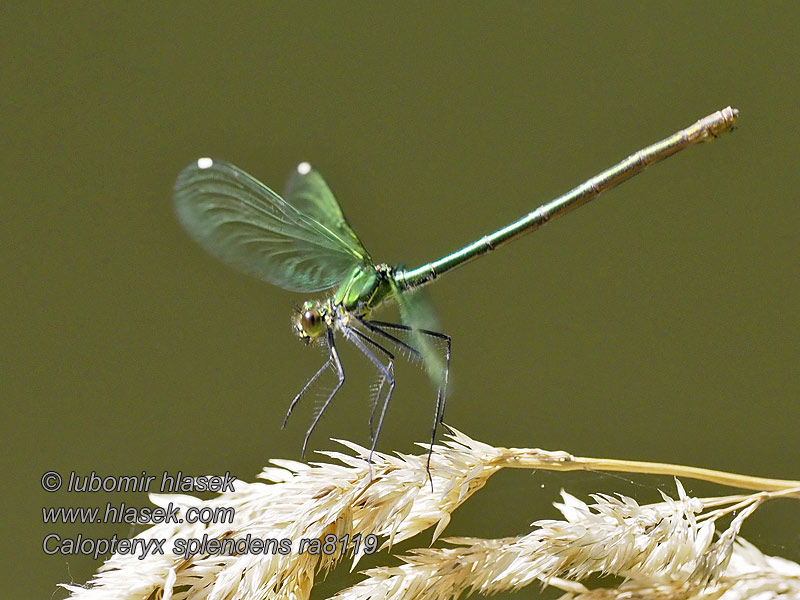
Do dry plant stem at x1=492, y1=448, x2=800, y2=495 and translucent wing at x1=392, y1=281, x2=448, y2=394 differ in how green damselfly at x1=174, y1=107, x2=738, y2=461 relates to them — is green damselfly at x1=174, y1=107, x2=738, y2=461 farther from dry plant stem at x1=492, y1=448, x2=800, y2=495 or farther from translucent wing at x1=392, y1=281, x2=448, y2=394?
dry plant stem at x1=492, y1=448, x2=800, y2=495

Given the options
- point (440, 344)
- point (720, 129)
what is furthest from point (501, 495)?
point (720, 129)

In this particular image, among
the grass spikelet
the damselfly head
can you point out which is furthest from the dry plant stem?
the damselfly head

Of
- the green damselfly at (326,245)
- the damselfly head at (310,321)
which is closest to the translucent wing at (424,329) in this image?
the green damselfly at (326,245)

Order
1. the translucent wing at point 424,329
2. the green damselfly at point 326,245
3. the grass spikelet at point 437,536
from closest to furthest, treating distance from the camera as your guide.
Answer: the grass spikelet at point 437,536
the translucent wing at point 424,329
the green damselfly at point 326,245

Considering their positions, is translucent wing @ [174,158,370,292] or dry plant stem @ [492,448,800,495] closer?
dry plant stem @ [492,448,800,495]

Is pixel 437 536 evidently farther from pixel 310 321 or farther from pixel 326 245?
pixel 326 245

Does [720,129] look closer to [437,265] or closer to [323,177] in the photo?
[437,265]

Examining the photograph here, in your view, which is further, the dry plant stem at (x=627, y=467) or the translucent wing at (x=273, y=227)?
the translucent wing at (x=273, y=227)

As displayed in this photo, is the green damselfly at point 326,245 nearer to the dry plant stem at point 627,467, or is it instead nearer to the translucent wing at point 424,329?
the translucent wing at point 424,329

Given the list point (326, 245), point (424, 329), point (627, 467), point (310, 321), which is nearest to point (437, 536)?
point (627, 467)
